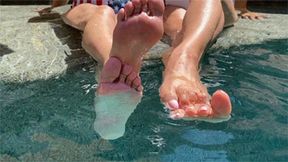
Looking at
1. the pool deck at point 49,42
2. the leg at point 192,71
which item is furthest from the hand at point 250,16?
the leg at point 192,71

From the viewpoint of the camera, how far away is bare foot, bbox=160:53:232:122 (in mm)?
1521

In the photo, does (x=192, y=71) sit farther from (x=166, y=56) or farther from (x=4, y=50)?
(x=4, y=50)

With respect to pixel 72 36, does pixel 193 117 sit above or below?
above

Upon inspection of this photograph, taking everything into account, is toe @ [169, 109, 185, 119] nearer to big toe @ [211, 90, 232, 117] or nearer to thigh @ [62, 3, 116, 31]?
big toe @ [211, 90, 232, 117]

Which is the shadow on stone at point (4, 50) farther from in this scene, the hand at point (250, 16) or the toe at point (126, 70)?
the hand at point (250, 16)

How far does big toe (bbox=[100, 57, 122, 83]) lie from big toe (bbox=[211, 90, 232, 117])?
0.37 meters

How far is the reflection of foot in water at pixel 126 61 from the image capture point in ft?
5.48

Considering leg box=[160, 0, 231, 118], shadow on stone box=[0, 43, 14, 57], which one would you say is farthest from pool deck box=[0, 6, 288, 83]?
leg box=[160, 0, 231, 118]

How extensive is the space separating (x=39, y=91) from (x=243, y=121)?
803 millimetres

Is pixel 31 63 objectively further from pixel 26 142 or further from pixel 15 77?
pixel 26 142

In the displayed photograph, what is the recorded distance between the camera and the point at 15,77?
217cm

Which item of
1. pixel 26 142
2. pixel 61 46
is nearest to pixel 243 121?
pixel 26 142

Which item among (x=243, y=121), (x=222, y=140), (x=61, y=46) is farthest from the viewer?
(x=61, y=46)

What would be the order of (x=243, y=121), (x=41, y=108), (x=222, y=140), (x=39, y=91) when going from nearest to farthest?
(x=222, y=140)
(x=243, y=121)
(x=41, y=108)
(x=39, y=91)
